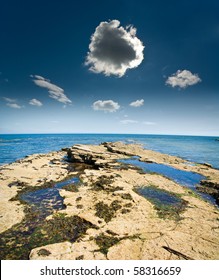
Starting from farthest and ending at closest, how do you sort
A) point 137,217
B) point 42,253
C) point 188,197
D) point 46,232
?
point 188,197
point 137,217
point 46,232
point 42,253

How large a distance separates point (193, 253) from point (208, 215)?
4.12 meters

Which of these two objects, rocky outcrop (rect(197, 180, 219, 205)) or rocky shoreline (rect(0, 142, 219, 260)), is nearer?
rocky shoreline (rect(0, 142, 219, 260))

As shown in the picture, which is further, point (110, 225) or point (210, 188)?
point (210, 188)

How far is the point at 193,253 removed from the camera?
6160 millimetres

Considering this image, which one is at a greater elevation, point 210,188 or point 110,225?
point 110,225

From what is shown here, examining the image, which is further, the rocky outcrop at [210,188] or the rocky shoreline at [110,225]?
the rocky outcrop at [210,188]

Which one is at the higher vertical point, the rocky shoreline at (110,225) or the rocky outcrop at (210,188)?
the rocky shoreline at (110,225)

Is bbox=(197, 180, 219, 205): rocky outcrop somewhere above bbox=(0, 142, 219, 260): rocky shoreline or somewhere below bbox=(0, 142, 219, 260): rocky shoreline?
below
